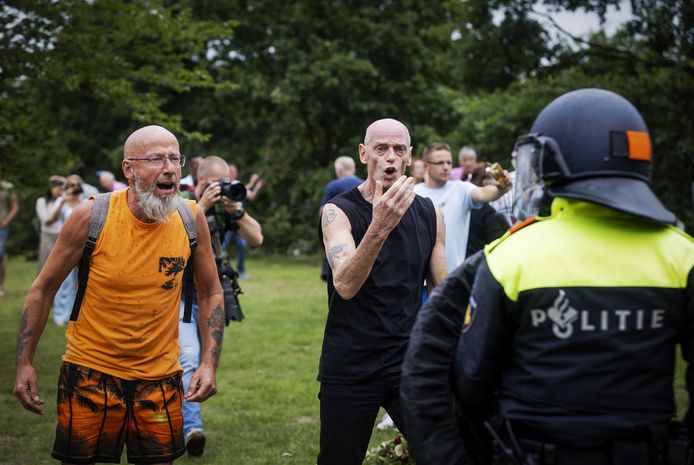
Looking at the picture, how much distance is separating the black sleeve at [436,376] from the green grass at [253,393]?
13.9 ft

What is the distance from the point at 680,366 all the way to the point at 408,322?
6092 mm

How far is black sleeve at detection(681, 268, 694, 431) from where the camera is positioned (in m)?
2.48

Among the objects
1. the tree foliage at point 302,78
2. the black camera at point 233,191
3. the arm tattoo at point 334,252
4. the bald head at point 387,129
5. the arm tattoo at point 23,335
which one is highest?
the tree foliage at point 302,78

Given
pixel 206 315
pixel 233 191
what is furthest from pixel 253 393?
pixel 206 315

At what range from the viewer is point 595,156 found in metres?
2.52

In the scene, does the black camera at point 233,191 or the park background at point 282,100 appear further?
the park background at point 282,100

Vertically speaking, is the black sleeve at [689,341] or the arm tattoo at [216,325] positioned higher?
the black sleeve at [689,341]

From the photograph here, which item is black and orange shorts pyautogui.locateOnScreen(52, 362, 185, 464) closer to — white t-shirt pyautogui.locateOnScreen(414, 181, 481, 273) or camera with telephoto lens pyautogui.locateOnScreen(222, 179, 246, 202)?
camera with telephoto lens pyautogui.locateOnScreen(222, 179, 246, 202)

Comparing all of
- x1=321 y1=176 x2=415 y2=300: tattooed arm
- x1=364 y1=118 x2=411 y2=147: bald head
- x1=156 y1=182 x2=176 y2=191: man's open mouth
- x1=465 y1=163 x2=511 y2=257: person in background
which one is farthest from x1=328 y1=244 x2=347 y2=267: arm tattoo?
x1=465 y1=163 x2=511 y2=257: person in background

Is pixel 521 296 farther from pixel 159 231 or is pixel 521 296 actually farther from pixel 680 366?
pixel 680 366

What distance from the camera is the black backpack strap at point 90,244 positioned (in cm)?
419

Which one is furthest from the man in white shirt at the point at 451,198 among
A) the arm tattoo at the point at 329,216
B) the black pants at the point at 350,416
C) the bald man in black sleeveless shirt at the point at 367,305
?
the black pants at the point at 350,416

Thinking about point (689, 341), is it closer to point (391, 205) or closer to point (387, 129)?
point (391, 205)

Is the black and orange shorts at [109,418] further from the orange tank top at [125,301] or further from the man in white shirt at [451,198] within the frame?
the man in white shirt at [451,198]
